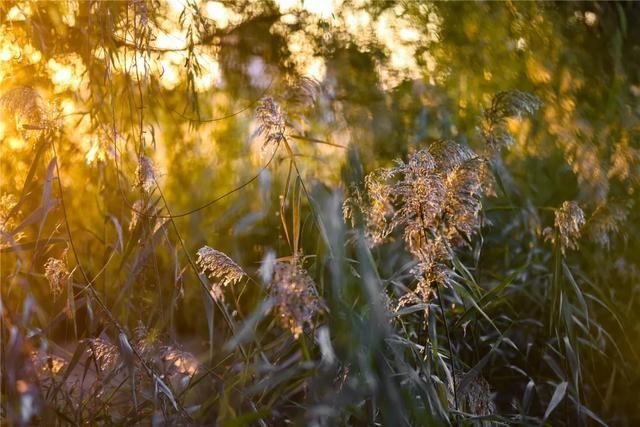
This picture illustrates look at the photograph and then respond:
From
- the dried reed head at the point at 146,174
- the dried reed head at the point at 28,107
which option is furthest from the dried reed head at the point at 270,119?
the dried reed head at the point at 28,107

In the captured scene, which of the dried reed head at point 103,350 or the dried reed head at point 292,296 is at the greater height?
the dried reed head at point 292,296

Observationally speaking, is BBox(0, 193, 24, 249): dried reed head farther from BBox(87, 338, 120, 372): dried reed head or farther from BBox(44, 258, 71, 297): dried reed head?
BBox(87, 338, 120, 372): dried reed head

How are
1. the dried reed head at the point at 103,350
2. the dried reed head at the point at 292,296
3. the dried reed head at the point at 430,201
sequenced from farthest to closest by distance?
the dried reed head at the point at 103,350 → the dried reed head at the point at 430,201 → the dried reed head at the point at 292,296

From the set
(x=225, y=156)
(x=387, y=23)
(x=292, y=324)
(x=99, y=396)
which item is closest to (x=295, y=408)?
(x=99, y=396)

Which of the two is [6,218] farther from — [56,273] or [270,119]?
[270,119]

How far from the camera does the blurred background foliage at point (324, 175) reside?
1.37 m

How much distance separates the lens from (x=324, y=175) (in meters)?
2.02

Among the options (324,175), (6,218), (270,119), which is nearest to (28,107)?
(6,218)

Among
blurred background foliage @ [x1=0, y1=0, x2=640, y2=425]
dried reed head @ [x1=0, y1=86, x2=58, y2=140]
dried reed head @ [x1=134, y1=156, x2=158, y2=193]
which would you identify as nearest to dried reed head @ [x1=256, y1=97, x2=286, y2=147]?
blurred background foliage @ [x1=0, y1=0, x2=640, y2=425]

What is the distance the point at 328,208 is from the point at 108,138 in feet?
1.99

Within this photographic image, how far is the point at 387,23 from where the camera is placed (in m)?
2.30

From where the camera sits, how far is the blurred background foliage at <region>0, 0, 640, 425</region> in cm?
137

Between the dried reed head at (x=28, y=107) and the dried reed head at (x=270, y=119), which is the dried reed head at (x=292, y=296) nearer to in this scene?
the dried reed head at (x=270, y=119)

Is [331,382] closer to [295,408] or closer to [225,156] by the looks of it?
[295,408]
